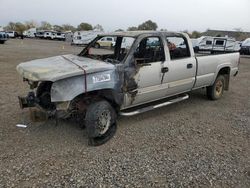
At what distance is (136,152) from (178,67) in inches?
89.9

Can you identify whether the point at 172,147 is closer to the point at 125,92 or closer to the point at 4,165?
the point at 125,92

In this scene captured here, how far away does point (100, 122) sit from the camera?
437 centimetres

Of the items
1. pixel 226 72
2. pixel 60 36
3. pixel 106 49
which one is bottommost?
pixel 60 36

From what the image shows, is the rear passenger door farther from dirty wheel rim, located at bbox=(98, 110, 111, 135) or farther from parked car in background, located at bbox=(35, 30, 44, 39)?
parked car in background, located at bbox=(35, 30, 44, 39)

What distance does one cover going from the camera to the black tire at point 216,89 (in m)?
7.07

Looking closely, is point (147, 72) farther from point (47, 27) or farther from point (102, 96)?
point (47, 27)

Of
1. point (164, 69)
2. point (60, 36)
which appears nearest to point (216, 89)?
point (164, 69)

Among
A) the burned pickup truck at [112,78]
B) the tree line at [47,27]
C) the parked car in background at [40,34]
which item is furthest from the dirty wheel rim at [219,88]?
the tree line at [47,27]

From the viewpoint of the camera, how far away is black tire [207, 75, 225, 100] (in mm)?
7074

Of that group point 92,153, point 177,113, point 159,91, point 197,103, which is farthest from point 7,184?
point 197,103

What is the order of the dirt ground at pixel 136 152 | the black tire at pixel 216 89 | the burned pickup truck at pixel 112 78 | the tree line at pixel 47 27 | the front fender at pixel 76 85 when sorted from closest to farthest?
1. the dirt ground at pixel 136 152
2. the front fender at pixel 76 85
3. the burned pickup truck at pixel 112 78
4. the black tire at pixel 216 89
5. the tree line at pixel 47 27

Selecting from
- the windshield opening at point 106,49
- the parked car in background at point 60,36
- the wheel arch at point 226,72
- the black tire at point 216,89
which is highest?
the windshield opening at point 106,49

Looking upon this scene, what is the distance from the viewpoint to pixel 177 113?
608 centimetres

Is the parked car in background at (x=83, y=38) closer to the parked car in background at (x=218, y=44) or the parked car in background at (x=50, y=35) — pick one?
the parked car in background at (x=218, y=44)
